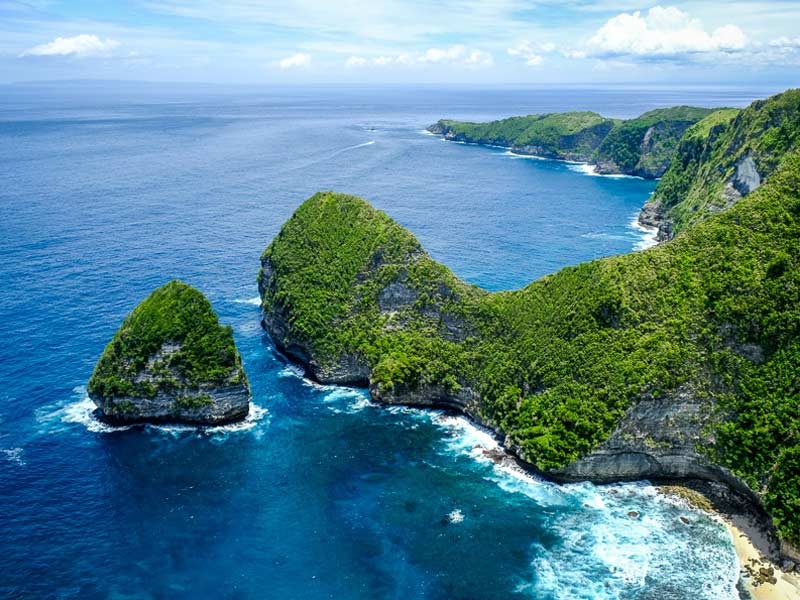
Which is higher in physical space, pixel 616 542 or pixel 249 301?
pixel 249 301

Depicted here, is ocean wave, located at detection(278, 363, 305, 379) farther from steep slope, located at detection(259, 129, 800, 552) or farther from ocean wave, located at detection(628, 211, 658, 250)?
ocean wave, located at detection(628, 211, 658, 250)

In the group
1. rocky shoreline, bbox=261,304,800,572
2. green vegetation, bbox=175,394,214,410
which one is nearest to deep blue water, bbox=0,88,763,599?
rocky shoreline, bbox=261,304,800,572

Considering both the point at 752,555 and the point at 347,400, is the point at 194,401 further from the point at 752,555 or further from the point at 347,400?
the point at 752,555

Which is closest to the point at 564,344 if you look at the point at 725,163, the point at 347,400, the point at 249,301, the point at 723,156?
the point at 347,400

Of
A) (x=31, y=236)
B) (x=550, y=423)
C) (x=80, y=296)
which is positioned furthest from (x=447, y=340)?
(x=31, y=236)

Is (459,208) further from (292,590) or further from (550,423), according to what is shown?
(292,590)
